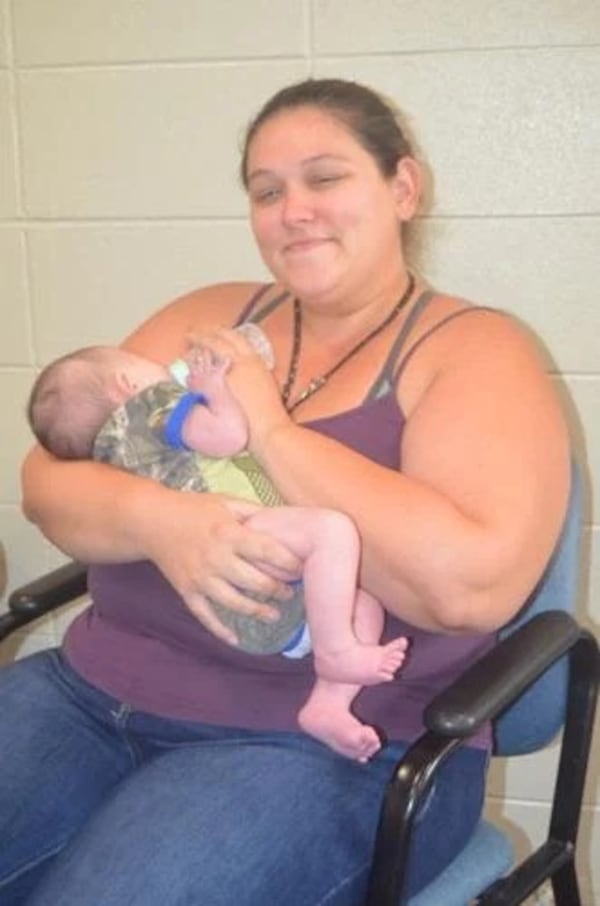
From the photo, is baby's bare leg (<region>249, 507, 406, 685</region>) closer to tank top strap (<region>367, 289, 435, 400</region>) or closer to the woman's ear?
tank top strap (<region>367, 289, 435, 400</region>)

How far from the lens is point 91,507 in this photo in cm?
137

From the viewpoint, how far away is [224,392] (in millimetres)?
1282

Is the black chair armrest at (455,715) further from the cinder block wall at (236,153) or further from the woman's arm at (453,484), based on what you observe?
the cinder block wall at (236,153)

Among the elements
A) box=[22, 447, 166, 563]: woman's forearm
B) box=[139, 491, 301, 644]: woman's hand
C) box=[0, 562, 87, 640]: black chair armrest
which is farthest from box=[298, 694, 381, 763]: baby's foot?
box=[0, 562, 87, 640]: black chair armrest

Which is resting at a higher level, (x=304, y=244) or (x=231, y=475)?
(x=304, y=244)

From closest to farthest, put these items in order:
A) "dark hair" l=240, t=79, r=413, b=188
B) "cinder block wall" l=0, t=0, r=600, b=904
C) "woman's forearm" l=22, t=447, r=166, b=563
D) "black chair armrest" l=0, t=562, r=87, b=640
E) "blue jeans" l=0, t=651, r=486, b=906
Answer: "blue jeans" l=0, t=651, r=486, b=906 → "woman's forearm" l=22, t=447, r=166, b=563 → "dark hair" l=240, t=79, r=413, b=188 → "black chair armrest" l=0, t=562, r=87, b=640 → "cinder block wall" l=0, t=0, r=600, b=904

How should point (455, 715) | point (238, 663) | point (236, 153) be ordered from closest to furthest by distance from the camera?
point (455, 715) < point (238, 663) < point (236, 153)

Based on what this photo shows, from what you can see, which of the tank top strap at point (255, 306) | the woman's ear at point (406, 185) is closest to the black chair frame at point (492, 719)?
the tank top strap at point (255, 306)

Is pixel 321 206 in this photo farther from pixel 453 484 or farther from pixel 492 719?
pixel 492 719

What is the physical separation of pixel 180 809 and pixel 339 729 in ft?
0.60

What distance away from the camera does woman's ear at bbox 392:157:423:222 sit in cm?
147

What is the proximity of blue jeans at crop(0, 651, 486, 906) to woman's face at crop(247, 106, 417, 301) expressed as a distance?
58 cm

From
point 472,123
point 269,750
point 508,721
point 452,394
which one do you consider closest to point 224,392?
point 452,394

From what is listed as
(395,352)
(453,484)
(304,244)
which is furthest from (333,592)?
(304,244)
